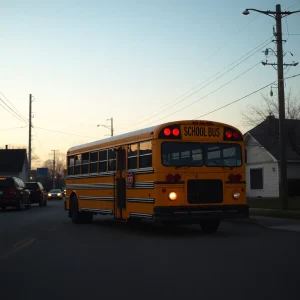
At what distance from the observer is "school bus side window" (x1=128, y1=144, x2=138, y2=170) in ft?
47.2

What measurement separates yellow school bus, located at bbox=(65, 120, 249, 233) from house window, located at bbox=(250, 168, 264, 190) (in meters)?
25.9

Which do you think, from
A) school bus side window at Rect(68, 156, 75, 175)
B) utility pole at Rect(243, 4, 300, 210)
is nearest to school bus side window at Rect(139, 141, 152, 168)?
school bus side window at Rect(68, 156, 75, 175)

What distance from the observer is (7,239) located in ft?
45.3

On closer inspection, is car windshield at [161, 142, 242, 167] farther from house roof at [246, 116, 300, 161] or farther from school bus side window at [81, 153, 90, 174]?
house roof at [246, 116, 300, 161]

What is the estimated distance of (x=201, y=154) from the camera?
13695 millimetres

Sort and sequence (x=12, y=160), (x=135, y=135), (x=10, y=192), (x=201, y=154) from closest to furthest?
(x=201, y=154)
(x=135, y=135)
(x=10, y=192)
(x=12, y=160)

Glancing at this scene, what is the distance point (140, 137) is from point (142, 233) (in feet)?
9.57

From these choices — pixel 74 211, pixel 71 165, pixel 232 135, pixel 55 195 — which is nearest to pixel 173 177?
pixel 232 135

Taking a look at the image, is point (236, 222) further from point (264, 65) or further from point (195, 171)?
point (264, 65)

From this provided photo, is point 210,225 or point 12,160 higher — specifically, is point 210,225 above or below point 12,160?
below

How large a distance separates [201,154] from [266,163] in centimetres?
2639

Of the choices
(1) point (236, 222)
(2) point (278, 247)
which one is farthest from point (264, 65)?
(2) point (278, 247)

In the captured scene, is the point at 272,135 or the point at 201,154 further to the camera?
the point at 272,135

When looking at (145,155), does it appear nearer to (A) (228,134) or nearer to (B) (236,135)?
(A) (228,134)
